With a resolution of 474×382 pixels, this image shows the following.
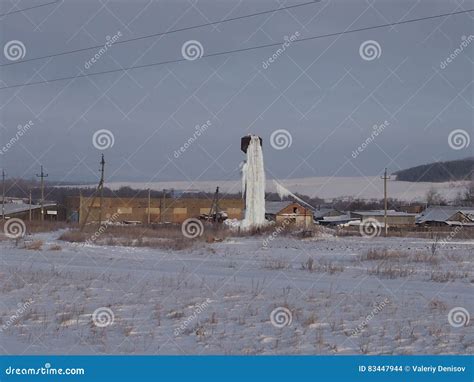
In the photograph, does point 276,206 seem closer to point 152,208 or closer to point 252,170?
point 152,208

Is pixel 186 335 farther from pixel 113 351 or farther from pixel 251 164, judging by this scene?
pixel 251 164

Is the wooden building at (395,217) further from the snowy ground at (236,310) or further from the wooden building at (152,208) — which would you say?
the snowy ground at (236,310)

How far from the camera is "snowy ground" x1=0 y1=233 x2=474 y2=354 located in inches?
297

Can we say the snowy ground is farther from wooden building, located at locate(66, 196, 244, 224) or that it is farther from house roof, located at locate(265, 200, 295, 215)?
wooden building, located at locate(66, 196, 244, 224)

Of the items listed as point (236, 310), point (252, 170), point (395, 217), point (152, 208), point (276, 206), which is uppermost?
point (276, 206)

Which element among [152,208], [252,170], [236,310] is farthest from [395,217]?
[236,310]

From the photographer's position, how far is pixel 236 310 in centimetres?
965

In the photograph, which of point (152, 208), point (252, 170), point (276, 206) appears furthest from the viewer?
point (152, 208)

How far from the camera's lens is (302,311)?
9.45 meters

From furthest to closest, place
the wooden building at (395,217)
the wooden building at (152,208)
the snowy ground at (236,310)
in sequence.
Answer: the wooden building at (395,217), the wooden building at (152,208), the snowy ground at (236,310)

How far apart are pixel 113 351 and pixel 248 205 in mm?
31783

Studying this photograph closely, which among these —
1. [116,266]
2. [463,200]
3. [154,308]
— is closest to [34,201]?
[463,200]

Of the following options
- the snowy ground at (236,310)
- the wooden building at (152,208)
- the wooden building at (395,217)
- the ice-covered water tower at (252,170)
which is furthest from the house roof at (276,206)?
the snowy ground at (236,310)

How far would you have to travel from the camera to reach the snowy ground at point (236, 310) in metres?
7.53
